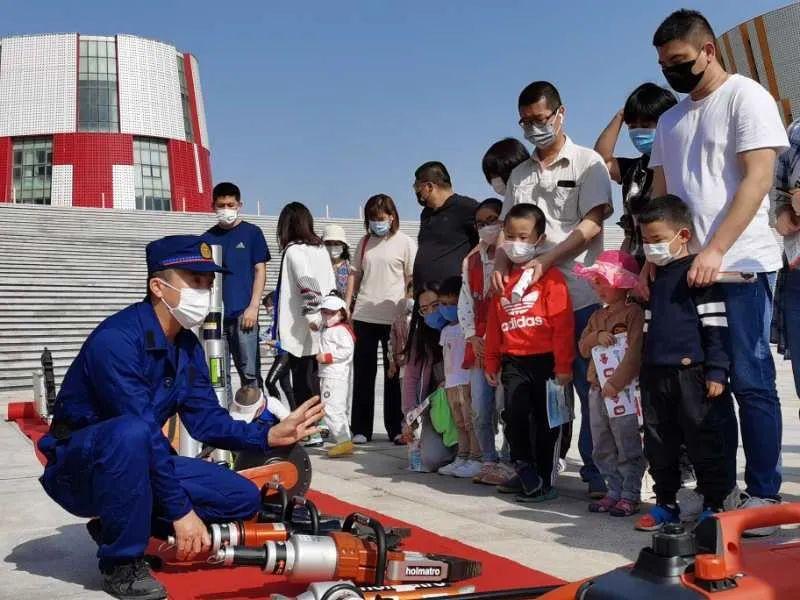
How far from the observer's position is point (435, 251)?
20.7 ft

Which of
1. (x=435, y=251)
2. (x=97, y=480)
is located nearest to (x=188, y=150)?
(x=435, y=251)

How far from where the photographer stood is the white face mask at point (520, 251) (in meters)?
4.85

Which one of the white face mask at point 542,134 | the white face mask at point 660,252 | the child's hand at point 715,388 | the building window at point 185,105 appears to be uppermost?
the building window at point 185,105

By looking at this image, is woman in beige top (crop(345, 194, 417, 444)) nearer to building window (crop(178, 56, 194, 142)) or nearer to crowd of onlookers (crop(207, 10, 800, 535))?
crowd of onlookers (crop(207, 10, 800, 535))

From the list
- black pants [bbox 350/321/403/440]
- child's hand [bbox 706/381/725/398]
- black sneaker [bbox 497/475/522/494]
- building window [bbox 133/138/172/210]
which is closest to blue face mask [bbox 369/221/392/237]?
black pants [bbox 350/321/403/440]

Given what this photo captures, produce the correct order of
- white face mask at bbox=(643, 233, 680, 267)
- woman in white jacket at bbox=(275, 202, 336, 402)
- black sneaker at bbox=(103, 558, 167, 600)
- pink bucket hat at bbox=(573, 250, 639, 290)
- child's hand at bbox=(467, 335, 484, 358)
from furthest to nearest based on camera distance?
woman in white jacket at bbox=(275, 202, 336, 402) < child's hand at bbox=(467, 335, 484, 358) < pink bucket hat at bbox=(573, 250, 639, 290) < white face mask at bbox=(643, 233, 680, 267) < black sneaker at bbox=(103, 558, 167, 600)

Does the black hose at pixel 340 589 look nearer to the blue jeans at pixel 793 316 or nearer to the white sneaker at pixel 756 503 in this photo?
the white sneaker at pixel 756 503

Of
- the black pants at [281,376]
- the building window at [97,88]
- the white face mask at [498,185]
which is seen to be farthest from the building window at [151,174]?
the white face mask at [498,185]

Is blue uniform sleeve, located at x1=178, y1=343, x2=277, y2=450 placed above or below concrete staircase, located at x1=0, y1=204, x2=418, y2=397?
below

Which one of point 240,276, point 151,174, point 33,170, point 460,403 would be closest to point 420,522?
point 460,403

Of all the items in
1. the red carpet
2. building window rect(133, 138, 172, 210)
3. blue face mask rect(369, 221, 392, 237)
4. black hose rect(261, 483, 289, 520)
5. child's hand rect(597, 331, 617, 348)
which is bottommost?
the red carpet

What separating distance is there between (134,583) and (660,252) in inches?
90.0

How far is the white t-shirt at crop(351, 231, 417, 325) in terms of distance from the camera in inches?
278

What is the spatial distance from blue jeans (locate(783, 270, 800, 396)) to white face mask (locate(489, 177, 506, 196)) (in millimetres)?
2004
